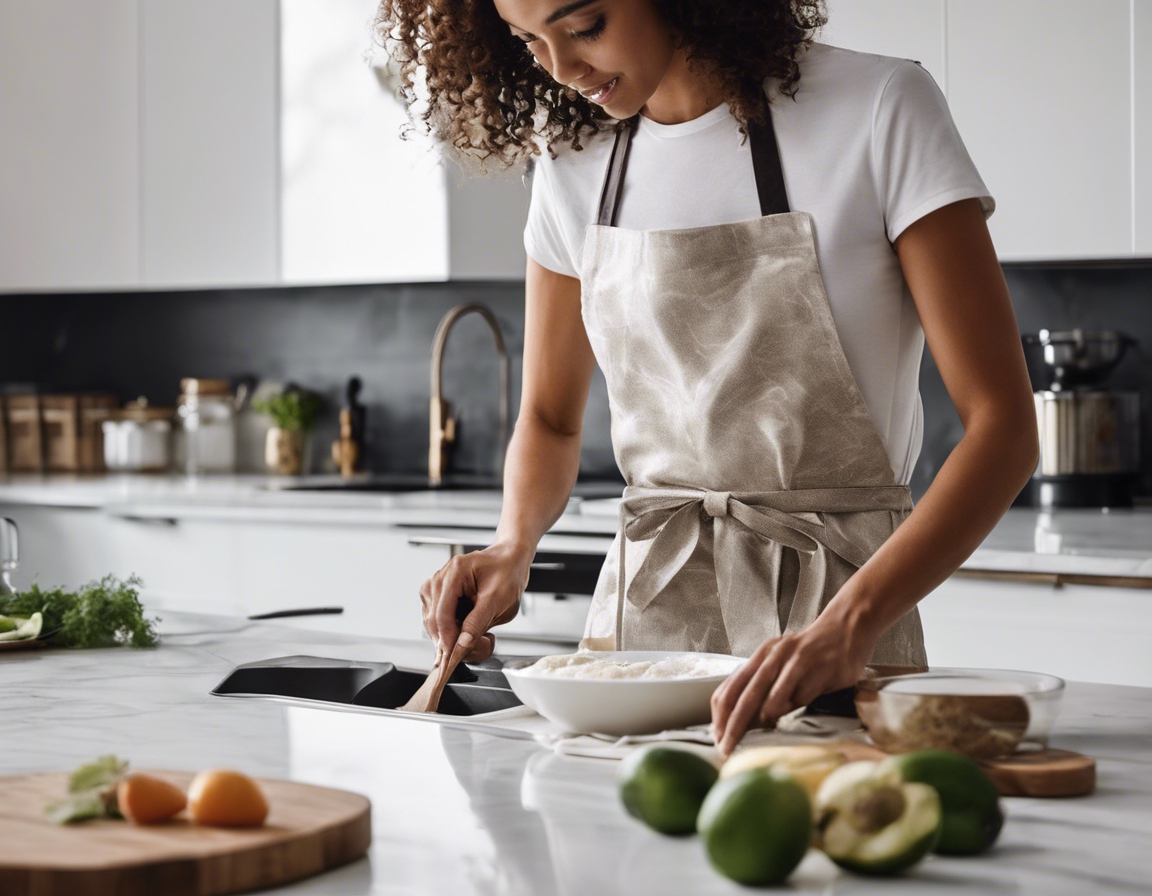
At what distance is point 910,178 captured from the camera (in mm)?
1309

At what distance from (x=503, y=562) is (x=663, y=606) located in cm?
20

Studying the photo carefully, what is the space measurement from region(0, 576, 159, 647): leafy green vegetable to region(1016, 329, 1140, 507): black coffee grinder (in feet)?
5.82

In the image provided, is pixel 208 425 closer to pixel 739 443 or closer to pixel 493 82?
pixel 493 82

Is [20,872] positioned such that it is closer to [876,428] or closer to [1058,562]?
[876,428]

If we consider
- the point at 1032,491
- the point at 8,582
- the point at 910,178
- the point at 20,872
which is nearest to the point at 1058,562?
the point at 1032,491

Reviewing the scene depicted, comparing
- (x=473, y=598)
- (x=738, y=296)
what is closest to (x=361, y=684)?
(x=473, y=598)

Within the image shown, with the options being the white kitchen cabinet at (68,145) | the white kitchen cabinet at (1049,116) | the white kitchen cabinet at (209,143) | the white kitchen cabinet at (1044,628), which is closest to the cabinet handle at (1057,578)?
the white kitchen cabinet at (1044,628)

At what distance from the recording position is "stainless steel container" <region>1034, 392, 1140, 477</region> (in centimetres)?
270

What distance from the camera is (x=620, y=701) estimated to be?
1039 millimetres

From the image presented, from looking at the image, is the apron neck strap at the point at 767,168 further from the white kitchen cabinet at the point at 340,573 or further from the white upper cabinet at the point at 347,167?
the white upper cabinet at the point at 347,167

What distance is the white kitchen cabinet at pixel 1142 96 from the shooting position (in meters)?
2.58

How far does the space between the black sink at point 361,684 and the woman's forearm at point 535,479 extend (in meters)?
0.15

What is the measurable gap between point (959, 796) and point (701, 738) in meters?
0.26

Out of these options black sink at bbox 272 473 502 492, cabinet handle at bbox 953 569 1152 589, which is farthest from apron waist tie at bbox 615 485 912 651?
black sink at bbox 272 473 502 492
